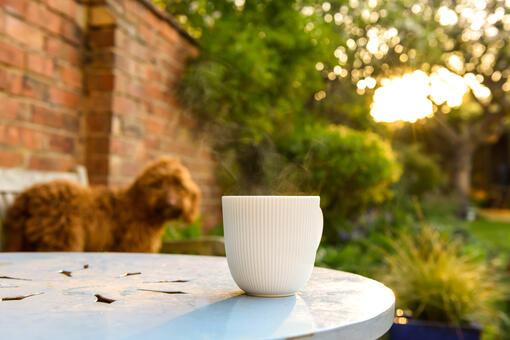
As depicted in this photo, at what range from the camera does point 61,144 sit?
2521 mm

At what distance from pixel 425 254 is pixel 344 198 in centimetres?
165

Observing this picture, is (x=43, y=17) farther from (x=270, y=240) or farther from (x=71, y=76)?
(x=270, y=240)

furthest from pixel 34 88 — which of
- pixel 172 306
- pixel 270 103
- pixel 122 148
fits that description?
pixel 270 103

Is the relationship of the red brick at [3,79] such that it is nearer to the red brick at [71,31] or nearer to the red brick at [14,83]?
the red brick at [14,83]

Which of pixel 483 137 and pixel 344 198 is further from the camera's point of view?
pixel 483 137

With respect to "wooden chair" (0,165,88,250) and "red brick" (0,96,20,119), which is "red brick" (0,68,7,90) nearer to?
"red brick" (0,96,20,119)

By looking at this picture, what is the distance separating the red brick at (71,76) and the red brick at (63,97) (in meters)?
0.06

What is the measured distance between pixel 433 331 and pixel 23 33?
2442 millimetres

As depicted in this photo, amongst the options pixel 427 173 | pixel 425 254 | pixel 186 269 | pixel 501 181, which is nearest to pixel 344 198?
pixel 425 254

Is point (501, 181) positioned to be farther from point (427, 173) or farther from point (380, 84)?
point (380, 84)

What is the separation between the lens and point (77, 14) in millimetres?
2650

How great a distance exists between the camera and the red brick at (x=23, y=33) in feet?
7.06

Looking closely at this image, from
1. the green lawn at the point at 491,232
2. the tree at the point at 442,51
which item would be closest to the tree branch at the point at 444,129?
the tree at the point at 442,51

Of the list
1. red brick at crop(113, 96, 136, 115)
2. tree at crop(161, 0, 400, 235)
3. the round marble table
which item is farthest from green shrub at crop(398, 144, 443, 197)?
the round marble table
